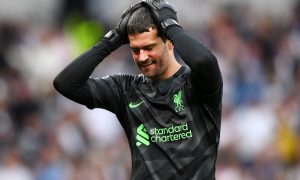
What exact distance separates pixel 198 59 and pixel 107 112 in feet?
23.2

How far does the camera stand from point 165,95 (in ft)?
22.7

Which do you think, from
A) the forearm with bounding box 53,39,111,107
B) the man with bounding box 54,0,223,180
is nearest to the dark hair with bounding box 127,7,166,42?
the man with bounding box 54,0,223,180

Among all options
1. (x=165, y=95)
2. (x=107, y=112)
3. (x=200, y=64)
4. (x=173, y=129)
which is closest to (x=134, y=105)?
(x=165, y=95)

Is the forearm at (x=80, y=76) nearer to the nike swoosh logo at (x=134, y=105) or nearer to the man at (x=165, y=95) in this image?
the man at (x=165, y=95)

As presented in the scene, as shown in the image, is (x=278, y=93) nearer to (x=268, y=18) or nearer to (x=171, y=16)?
(x=268, y=18)

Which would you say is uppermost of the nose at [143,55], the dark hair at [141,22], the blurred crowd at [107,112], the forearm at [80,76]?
the dark hair at [141,22]

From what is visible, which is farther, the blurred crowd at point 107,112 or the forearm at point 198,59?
the blurred crowd at point 107,112

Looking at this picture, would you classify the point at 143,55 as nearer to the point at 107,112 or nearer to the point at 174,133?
the point at 174,133

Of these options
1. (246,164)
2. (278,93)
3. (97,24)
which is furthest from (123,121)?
(97,24)

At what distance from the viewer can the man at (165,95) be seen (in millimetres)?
6781

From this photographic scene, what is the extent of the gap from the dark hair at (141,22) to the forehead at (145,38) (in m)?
0.02

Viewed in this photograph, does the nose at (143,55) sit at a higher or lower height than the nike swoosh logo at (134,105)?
higher

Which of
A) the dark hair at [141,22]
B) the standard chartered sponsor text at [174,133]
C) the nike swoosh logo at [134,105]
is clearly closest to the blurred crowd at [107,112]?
the nike swoosh logo at [134,105]

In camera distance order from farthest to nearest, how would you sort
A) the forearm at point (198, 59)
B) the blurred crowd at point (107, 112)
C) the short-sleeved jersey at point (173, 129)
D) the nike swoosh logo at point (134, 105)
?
1. the blurred crowd at point (107, 112)
2. the nike swoosh logo at point (134, 105)
3. the short-sleeved jersey at point (173, 129)
4. the forearm at point (198, 59)
